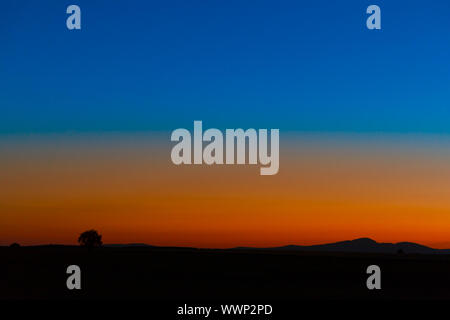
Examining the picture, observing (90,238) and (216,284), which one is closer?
(216,284)

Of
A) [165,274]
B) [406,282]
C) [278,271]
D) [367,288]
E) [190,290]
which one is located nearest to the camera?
[190,290]

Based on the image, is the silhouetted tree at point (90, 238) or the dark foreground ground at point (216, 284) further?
the silhouetted tree at point (90, 238)

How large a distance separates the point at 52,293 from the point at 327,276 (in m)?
30.0

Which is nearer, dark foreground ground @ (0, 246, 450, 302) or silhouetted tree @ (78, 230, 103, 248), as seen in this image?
dark foreground ground @ (0, 246, 450, 302)
